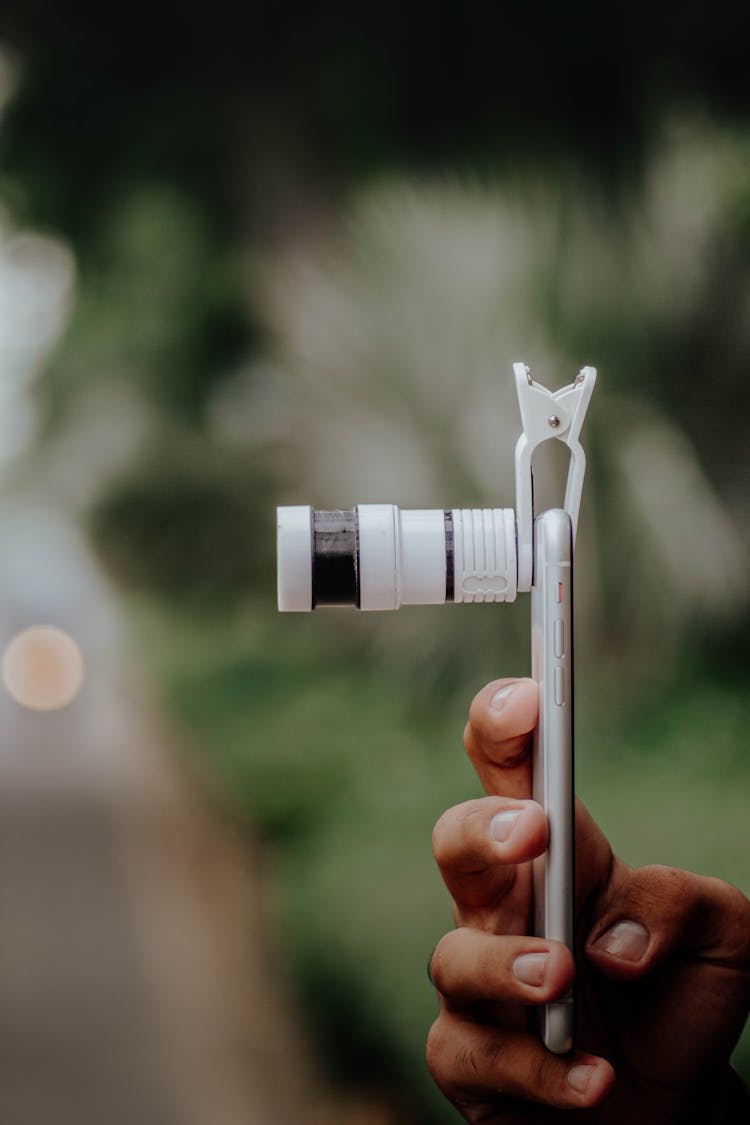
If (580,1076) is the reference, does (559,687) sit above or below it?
above

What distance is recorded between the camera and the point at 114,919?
3.11ft

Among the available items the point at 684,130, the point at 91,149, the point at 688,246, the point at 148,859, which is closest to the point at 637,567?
the point at 688,246

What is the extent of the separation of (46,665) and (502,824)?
1.97 feet

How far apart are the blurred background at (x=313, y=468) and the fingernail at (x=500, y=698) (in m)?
0.42

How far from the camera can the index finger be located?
20.8 inches

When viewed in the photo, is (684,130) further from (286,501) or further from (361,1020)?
(361,1020)

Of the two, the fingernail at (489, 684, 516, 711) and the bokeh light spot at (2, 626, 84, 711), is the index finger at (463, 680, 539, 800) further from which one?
the bokeh light spot at (2, 626, 84, 711)

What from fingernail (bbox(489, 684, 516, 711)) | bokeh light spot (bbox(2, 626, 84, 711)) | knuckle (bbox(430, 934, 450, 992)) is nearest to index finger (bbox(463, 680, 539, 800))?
fingernail (bbox(489, 684, 516, 711))

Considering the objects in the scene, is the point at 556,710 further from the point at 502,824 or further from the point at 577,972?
the point at 577,972

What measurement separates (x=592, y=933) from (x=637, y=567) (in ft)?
1.45

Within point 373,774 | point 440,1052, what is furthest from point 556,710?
point 373,774

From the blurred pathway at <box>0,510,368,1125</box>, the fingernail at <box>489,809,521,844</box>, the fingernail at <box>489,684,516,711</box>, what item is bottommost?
the blurred pathway at <box>0,510,368,1125</box>

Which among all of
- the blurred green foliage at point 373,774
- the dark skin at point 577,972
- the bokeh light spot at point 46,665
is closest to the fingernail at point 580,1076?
the dark skin at point 577,972

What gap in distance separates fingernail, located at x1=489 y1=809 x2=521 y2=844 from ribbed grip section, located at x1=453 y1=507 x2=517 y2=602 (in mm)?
127
